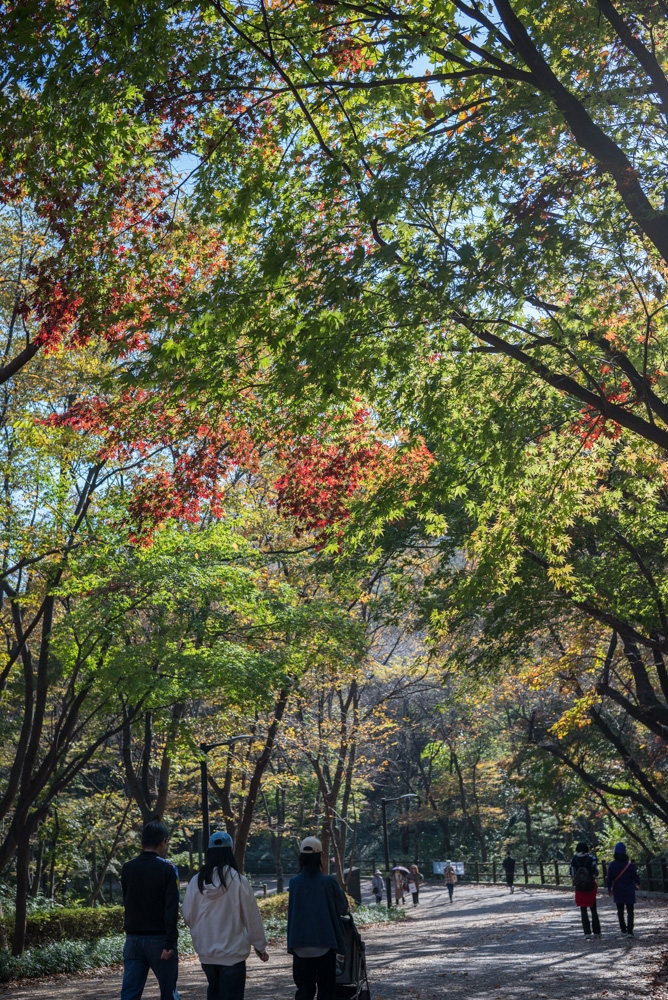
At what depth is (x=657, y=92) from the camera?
6.86 meters

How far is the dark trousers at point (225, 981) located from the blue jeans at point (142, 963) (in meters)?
0.43

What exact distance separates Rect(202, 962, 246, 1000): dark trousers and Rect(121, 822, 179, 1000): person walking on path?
50 centimetres

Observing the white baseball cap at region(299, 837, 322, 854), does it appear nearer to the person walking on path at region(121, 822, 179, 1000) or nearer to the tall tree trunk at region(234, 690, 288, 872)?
the person walking on path at region(121, 822, 179, 1000)

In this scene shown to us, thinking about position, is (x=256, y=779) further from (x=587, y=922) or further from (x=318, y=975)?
(x=318, y=975)

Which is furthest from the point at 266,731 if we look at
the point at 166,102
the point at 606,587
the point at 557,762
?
the point at 166,102

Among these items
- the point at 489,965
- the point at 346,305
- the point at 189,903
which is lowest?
the point at 489,965

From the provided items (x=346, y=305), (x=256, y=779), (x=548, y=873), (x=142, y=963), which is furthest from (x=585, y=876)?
(x=548, y=873)

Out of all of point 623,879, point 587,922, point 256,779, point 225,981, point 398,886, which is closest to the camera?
point 225,981

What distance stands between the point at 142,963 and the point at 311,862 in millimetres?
1418

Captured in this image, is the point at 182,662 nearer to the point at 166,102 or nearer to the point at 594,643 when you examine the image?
the point at 594,643

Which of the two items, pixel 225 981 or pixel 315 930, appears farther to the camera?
pixel 315 930

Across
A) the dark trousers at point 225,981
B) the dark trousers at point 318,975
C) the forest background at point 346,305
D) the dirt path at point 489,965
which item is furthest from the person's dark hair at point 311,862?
the dirt path at point 489,965

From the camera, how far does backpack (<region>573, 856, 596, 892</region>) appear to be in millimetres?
14047

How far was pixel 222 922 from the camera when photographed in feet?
→ 19.0
